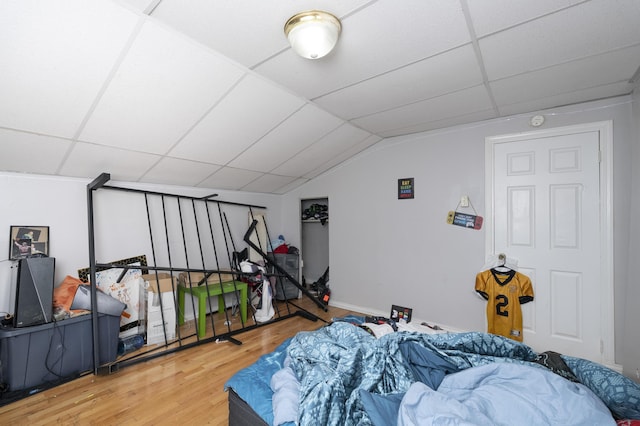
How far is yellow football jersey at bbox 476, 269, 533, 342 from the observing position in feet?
8.79

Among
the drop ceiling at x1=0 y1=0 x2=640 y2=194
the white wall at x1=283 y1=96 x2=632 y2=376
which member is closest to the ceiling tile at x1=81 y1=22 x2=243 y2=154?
the drop ceiling at x1=0 y1=0 x2=640 y2=194

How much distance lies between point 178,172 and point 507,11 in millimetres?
3031

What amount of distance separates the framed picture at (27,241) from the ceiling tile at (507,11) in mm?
3533

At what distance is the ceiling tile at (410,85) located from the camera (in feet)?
6.26

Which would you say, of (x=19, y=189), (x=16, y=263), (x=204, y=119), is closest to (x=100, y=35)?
(x=204, y=119)

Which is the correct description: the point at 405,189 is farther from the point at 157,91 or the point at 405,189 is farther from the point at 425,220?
the point at 157,91

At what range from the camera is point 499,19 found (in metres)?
1.51

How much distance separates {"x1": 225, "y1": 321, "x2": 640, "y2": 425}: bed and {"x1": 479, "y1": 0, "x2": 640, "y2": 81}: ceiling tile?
1708 mm

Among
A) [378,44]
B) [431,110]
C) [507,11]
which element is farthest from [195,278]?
[507,11]

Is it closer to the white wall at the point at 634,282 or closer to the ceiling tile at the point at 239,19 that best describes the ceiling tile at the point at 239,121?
the ceiling tile at the point at 239,19

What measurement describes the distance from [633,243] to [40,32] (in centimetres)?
399

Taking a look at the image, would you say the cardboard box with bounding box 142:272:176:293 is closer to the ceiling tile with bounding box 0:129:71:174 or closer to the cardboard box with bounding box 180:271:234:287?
the cardboard box with bounding box 180:271:234:287

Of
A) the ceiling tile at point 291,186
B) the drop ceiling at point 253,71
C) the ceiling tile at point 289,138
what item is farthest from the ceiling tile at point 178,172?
the ceiling tile at point 291,186

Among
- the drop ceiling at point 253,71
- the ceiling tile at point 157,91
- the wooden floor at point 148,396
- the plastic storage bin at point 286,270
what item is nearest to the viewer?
the drop ceiling at point 253,71
